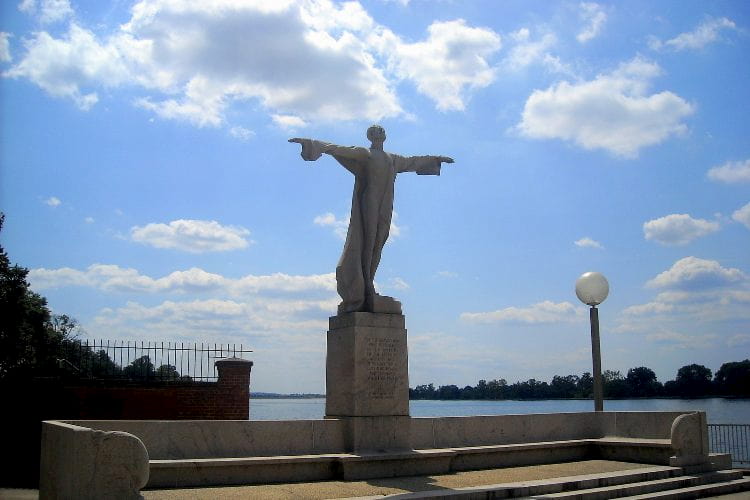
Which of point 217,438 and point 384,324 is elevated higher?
point 384,324

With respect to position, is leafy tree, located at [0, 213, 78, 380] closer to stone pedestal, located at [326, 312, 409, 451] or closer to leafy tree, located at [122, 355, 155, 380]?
leafy tree, located at [122, 355, 155, 380]

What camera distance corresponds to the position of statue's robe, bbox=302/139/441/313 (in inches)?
439

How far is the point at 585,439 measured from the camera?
13.3 metres

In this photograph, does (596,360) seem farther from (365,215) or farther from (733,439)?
(365,215)

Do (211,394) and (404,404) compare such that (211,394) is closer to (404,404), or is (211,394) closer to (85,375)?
(85,375)

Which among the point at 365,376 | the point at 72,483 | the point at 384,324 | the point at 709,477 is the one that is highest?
the point at 384,324

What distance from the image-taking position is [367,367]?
10.6 metres

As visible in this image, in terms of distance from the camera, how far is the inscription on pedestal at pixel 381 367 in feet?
34.8

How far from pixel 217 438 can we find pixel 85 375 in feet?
28.8

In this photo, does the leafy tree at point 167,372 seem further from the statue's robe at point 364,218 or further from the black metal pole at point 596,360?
the black metal pole at point 596,360

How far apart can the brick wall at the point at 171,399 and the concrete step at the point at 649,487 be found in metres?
8.49

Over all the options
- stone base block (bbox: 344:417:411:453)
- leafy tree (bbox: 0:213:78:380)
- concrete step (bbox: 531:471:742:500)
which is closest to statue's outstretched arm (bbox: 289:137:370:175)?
stone base block (bbox: 344:417:411:453)

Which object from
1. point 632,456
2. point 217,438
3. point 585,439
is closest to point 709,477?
point 632,456

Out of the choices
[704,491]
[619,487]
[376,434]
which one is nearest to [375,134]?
[376,434]
